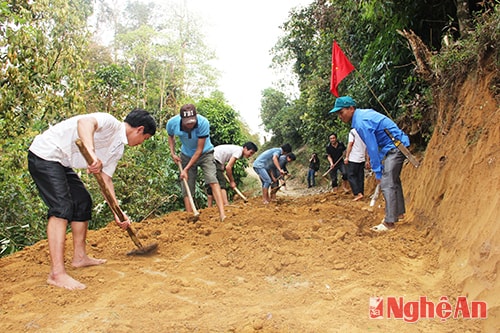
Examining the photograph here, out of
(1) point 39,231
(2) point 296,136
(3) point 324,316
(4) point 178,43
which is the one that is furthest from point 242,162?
(4) point 178,43

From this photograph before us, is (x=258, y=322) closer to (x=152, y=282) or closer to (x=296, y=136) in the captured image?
(x=152, y=282)

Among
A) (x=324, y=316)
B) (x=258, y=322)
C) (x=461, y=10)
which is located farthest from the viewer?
(x=461, y=10)

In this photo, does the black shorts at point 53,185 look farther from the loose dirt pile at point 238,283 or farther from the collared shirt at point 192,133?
the collared shirt at point 192,133

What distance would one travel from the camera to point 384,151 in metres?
4.20

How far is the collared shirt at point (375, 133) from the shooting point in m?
4.05

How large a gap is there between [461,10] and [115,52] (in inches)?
738

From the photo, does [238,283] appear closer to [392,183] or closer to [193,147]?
[392,183]

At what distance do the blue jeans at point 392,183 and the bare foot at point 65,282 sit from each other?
9.86ft

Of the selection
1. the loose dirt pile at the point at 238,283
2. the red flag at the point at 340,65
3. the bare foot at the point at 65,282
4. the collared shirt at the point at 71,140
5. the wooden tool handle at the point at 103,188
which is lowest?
the loose dirt pile at the point at 238,283

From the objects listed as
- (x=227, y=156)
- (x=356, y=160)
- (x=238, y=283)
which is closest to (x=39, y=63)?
(x=227, y=156)

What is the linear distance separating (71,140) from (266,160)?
550 cm

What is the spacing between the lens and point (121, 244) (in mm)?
3941

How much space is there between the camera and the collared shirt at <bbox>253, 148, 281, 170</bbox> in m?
Answer: 7.91

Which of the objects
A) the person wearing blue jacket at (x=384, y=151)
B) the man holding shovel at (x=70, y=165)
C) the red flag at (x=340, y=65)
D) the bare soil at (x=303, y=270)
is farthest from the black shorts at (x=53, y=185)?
the red flag at (x=340, y=65)
